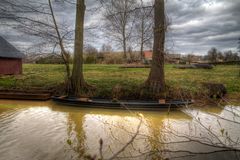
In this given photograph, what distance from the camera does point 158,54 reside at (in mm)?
12172

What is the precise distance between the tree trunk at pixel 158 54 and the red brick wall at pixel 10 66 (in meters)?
14.7

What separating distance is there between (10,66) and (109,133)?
18.0 metres

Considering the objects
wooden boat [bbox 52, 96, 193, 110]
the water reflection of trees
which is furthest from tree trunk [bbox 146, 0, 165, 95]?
the water reflection of trees

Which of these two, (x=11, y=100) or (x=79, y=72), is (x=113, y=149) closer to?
(x=79, y=72)

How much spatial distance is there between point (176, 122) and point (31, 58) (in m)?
8.45

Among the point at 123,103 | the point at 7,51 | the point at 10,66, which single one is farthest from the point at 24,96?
the point at 7,51

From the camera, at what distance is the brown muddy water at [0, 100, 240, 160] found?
5.30m

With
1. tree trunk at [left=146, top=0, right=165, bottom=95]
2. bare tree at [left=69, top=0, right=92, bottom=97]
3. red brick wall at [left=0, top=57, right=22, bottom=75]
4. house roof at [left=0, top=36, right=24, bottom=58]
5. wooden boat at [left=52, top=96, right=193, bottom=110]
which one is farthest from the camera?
house roof at [left=0, top=36, right=24, bottom=58]

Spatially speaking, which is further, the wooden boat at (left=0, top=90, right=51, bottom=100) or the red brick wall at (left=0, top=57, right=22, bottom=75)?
the red brick wall at (left=0, top=57, right=22, bottom=75)

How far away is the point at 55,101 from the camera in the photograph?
1185 cm

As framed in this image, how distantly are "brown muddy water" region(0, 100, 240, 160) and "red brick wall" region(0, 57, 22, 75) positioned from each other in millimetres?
11065

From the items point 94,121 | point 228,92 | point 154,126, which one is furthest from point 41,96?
point 228,92

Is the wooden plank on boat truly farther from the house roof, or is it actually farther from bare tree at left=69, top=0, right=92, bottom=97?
the house roof

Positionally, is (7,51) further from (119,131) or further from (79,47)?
(119,131)
